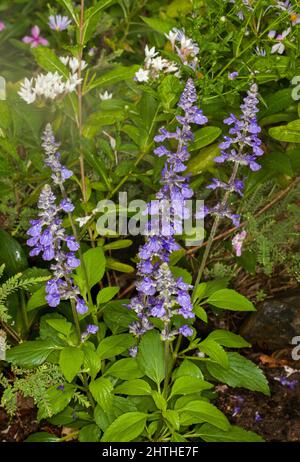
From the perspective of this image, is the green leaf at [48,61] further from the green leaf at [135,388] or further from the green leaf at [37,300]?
the green leaf at [135,388]

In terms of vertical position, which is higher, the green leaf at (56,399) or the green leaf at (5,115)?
the green leaf at (5,115)

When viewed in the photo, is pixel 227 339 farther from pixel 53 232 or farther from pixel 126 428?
pixel 53 232

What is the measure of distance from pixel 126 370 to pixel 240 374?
1.47 feet

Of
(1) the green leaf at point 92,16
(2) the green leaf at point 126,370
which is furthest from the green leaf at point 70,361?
(1) the green leaf at point 92,16

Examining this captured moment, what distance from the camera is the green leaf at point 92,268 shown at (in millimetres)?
2410

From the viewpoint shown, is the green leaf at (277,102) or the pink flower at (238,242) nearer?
the green leaf at (277,102)

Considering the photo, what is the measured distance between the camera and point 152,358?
2301mm

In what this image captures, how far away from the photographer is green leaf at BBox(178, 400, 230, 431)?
2170mm

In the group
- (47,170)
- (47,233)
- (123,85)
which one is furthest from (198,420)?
(123,85)

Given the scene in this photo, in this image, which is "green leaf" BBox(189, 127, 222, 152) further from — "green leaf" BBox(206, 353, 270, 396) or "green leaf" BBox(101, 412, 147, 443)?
"green leaf" BBox(101, 412, 147, 443)

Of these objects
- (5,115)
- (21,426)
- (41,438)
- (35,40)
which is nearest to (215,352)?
(41,438)

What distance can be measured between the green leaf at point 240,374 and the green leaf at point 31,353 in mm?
619

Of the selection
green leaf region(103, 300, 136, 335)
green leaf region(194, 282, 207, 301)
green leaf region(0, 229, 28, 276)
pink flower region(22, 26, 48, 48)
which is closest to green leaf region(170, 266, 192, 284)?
green leaf region(194, 282, 207, 301)
